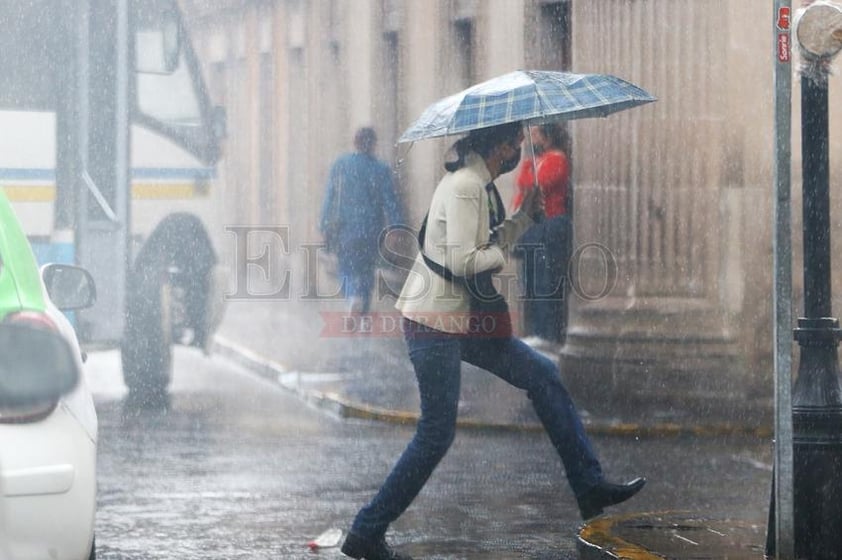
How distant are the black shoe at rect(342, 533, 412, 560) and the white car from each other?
197 cm

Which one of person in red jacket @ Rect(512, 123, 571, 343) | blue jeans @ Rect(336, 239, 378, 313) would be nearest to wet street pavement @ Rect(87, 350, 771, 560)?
person in red jacket @ Rect(512, 123, 571, 343)

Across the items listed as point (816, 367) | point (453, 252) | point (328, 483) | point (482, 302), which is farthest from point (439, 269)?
point (328, 483)

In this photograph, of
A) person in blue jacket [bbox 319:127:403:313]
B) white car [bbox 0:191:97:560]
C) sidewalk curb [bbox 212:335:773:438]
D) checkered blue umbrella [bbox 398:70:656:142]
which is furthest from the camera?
person in blue jacket [bbox 319:127:403:313]

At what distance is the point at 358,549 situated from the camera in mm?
8000

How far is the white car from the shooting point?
574 centimetres

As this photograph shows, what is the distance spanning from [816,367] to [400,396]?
7.46 meters

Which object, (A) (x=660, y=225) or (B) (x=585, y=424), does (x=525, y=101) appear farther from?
(A) (x=660, y=225)

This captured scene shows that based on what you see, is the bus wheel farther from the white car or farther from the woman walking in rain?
the white car

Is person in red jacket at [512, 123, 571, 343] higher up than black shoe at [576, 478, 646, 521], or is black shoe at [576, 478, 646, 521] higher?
person in red jacket at [512, 123, 571, 343]

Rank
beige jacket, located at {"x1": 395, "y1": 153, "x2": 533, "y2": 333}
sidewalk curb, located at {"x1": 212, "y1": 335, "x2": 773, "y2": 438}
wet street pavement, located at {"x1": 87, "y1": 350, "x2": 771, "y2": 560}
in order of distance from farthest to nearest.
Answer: sidewalk curb, located at {"x1": 212, "y1": 335, "x2": 773, "y2": 438}
wet street pavement, located at {"x1": 87, "y1": 350, "x2": 771, "y2": 560}
beige jacket, located at {"x1": 395, "y1": 153, "x2": 533, "y2": 333}

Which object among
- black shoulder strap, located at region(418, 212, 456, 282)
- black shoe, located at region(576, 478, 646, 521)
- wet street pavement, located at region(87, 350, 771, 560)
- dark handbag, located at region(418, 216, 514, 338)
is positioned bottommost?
wet street pavement, located at region(87, 350, 771, 560)

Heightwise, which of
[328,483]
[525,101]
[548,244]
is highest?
[525,101]

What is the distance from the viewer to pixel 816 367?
796 centimetres

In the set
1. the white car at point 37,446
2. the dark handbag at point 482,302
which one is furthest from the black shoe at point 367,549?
the white car at point 37,446
